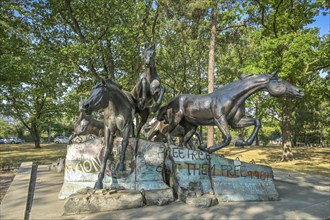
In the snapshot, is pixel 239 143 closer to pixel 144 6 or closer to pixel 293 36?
pixel 293 36

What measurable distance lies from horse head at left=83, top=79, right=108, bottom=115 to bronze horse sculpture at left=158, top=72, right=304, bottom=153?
1.91m

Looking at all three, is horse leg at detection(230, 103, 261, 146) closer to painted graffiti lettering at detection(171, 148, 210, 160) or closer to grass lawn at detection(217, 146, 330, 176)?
painted graffiti lettering at detection(171, 148, 210, 160)

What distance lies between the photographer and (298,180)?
9.30 m

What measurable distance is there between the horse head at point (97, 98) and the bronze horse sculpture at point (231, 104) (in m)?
1.91

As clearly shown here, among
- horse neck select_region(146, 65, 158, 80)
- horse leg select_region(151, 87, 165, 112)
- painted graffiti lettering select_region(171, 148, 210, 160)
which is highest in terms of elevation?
horse neck select_region(146, 65, 158, 80)

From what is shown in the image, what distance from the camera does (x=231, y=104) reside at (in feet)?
21.0

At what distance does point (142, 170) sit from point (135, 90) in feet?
6.04

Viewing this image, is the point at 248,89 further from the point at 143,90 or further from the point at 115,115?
the point at 115,115

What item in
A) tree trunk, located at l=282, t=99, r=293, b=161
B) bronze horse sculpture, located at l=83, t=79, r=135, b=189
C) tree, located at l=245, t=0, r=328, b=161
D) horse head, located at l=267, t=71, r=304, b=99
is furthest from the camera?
tree trunk, located at l=282, t=99, r=293, b=161

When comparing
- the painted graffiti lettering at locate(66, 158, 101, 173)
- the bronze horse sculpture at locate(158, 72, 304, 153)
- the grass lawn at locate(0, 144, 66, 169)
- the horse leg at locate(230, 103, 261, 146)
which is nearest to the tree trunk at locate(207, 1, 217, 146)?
the grass lawn at locate(0, 144, 66, 169)

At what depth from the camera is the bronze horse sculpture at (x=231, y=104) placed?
6318 mm

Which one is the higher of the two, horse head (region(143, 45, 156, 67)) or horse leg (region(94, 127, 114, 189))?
horse head (region(143, 45, 156, 67))

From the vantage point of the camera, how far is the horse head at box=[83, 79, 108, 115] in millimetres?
5707

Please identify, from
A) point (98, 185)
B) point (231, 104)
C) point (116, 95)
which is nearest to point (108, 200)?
point (98, 185)
